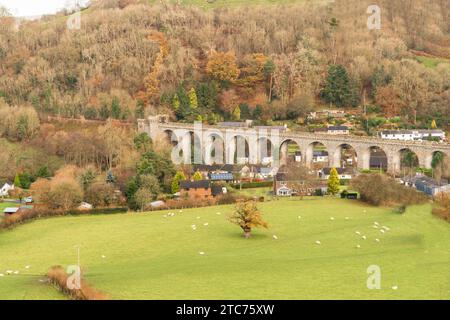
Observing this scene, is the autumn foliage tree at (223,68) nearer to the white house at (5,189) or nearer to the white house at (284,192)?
the white house at (5,189)

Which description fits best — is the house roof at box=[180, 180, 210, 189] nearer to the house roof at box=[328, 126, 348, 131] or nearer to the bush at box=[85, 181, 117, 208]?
the bush at box=[85, 181, 117, 208]

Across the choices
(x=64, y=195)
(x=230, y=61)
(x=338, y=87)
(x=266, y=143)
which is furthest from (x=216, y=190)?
(x=230, y=61)

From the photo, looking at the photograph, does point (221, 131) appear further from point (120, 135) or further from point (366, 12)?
point (366, 12)

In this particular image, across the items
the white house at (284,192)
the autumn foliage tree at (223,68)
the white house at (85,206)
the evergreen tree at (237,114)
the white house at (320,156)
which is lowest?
the white house at (85,206)

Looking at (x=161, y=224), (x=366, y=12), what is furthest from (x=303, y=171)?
(x=366, y=12)

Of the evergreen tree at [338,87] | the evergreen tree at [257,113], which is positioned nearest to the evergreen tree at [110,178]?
the evergreen tree at [257,113]

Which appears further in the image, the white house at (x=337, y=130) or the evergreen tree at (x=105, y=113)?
the evergreen tree at (x=105, y=113)

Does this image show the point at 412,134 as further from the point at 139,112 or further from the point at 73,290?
the point at 73,290
